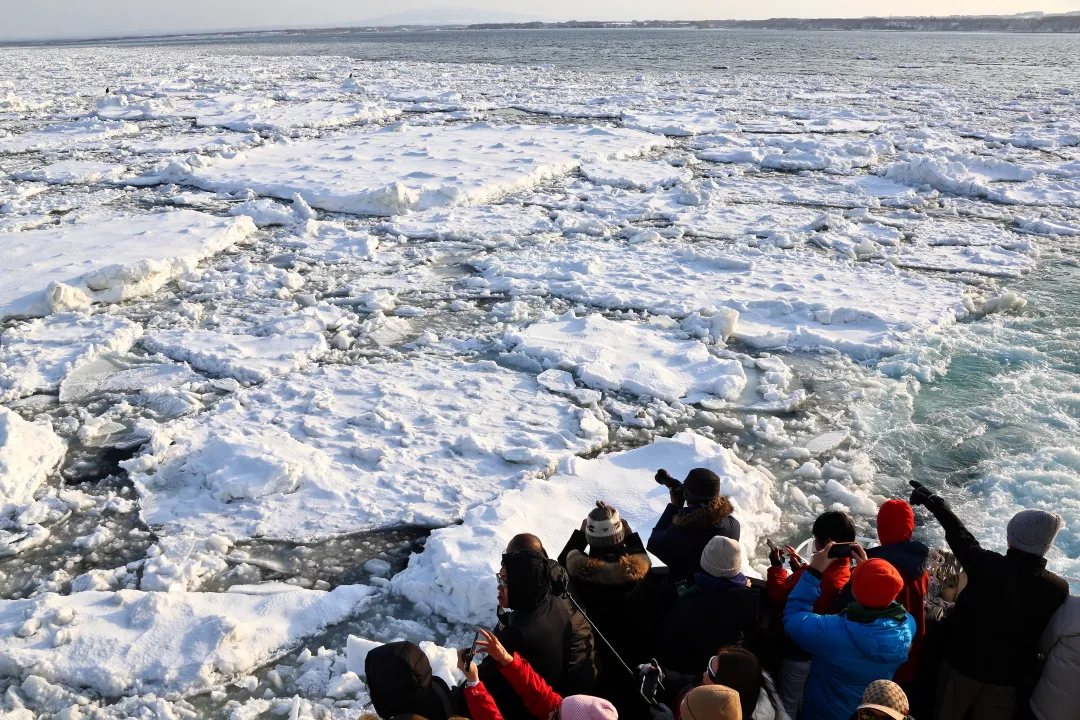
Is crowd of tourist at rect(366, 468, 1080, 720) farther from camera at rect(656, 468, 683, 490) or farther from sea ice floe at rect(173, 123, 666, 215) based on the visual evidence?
sea ice floe at rect(173, 123, 666, 215)

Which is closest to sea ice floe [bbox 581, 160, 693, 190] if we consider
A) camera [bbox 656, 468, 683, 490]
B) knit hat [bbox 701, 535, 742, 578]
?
camera [bbox 656, 468, 683, 490]

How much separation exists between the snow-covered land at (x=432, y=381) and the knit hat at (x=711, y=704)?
1.89 metres

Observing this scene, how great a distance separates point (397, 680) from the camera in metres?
2.35

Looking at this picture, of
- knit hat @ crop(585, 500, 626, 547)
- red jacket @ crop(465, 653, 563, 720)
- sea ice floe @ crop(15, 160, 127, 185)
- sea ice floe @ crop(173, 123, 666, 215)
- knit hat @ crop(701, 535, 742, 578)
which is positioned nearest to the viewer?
red jacket @ crop(465, 653, 563, 720)

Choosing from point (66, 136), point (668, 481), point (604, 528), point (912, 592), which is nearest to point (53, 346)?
point (668, 481)

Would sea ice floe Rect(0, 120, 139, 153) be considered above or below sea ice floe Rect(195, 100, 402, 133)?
below

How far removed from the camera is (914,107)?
25.0m

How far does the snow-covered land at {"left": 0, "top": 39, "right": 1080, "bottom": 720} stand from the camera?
14.0ft

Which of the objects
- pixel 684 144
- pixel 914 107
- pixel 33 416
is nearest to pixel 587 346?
pixel 33 416

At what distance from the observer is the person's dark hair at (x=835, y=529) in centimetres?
321

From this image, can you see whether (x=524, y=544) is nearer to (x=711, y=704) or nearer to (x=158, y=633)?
(x=711, y=704)

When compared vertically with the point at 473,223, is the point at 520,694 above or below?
below

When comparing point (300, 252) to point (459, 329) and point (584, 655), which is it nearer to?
point (459, 329)

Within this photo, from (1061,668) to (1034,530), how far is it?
0.49 metres
